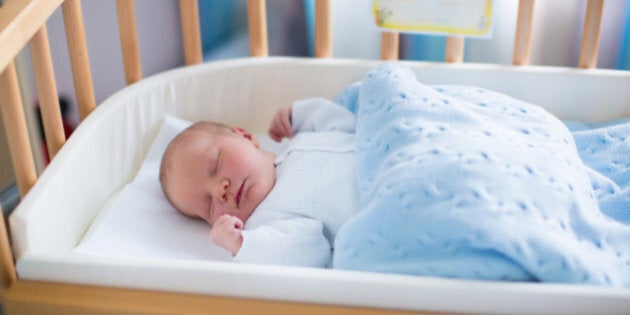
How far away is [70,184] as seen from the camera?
0.89m

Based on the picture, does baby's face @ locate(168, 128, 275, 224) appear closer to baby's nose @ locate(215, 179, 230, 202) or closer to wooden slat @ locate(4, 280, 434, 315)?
baby's nose @ locate(215, 179, 230, 202)

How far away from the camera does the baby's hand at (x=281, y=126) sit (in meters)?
1.16

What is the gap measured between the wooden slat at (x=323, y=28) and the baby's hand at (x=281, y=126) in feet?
0.48

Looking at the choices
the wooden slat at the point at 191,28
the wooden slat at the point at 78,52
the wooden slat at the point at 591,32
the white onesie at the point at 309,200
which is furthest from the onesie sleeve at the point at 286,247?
the wooden slat at the point at 591,32

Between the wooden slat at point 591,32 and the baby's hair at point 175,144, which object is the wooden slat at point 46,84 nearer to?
the baby's hair at point 175,144

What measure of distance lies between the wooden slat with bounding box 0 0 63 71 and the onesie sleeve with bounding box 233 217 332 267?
348 millimetres

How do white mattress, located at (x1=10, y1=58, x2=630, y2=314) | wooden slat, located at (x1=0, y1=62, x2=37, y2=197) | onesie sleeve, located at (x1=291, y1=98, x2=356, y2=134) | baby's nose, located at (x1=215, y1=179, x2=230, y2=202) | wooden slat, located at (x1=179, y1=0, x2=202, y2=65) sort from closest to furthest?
white mattress, located at (x1=10, y1=58, x2=630, y2=314) → wooden slat, located at (x1=0, y1=62, x2=37, y2=197) → baby's nose, located at (x1=215, y1=179, x2=230, y2=202) → onesie sleeve, located at (x1=291, y1=98, x2=356, y2=134) → wooden slat, located at (x1=179, y1=0, x2=202, y2=65)

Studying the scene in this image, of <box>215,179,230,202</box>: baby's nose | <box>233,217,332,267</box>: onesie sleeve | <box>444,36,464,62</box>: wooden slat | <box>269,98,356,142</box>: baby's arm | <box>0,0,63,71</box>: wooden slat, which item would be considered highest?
<box>0,0,63,71</box>: wooden slat

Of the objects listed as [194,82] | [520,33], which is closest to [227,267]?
[194,82]

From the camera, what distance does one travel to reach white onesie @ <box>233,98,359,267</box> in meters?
0.84

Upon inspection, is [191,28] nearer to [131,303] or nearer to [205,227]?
[205,227]

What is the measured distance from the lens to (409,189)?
727 mm

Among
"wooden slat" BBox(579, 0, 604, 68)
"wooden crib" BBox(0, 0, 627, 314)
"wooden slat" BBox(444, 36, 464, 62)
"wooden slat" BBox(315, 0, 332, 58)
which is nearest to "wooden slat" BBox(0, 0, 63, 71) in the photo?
"wooden crib" BBox(0, 0, 627, 314)

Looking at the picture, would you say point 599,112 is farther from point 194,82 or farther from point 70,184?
point 70,184
